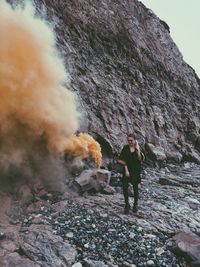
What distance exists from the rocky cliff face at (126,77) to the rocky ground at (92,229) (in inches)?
178

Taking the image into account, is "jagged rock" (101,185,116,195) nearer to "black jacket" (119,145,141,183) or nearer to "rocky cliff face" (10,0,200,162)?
"black jacket" (119,145,141,183)

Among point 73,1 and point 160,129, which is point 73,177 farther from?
point 73,1

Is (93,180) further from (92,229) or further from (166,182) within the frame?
(166,182)

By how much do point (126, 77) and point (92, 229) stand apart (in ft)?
41.7

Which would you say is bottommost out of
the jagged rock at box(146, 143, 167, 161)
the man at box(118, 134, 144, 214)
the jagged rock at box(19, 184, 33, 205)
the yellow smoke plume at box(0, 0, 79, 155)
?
the jagged rock at box(19, 184, 33, 205)

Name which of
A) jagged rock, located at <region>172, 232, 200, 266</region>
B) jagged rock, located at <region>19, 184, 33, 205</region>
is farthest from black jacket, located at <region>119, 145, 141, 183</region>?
jagged rock, located at <region>19, 184, 33, 205</region>

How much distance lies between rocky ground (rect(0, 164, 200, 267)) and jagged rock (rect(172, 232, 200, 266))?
0.43 ft

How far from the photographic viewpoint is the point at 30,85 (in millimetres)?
10953

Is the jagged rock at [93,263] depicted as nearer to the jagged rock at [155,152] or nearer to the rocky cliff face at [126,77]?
the rocky cliff face at [126,77]

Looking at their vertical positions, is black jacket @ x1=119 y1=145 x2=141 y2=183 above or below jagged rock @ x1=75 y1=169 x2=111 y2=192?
above

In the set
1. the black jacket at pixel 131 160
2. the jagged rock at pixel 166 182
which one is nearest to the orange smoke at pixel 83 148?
the jagged rock at pixel 166 182

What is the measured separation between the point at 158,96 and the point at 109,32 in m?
4.64

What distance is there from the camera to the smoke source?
10.4 m

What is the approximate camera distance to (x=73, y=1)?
61.9ft
